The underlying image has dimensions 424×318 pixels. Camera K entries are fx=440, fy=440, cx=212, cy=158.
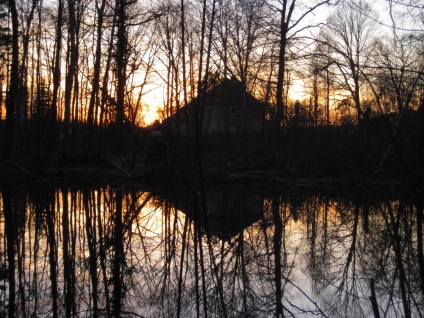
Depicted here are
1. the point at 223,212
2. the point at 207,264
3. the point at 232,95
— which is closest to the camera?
the point at 207,264

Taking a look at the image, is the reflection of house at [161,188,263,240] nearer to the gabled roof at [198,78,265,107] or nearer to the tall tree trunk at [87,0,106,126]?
the tall tree trunk at [87,0,106,126]

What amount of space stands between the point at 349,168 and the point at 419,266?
1355 centimetres

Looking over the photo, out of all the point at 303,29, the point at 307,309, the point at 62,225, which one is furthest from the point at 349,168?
the point at 307,309

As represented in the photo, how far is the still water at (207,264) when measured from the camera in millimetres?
3652

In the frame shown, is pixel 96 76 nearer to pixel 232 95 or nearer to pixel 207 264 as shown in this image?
pixel 207 264

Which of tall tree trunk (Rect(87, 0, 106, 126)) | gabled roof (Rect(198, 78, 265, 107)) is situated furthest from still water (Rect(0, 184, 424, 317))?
gabled roof (Rect(198, 78, 265, 107))

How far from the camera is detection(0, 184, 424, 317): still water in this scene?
3.65 meters

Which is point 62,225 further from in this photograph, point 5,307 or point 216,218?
point 5,307

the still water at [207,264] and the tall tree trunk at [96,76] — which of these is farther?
the tall tree trunk at [96,76]

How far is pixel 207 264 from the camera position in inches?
198

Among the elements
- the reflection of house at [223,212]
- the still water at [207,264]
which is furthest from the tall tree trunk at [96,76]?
the still water at [207,264]

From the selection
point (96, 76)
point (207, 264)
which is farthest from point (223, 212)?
point (96, 76)

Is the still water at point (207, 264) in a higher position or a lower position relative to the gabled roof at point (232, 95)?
lower

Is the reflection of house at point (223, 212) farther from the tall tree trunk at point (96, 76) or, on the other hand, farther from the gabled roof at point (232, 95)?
the gabled roof at point (232, 95)
